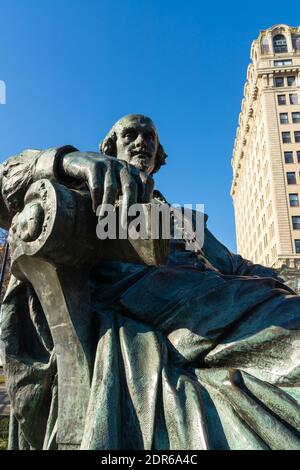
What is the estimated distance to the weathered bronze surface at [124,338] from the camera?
133cm

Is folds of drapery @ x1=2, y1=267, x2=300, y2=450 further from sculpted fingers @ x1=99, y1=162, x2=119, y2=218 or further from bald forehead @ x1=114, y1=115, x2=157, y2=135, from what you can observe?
bald forehead @ x1=114, y1=115, x2=157, y2=135

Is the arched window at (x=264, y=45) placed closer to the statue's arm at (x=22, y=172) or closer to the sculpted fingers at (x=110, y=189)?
the statue's arm at (x=22, y=172)

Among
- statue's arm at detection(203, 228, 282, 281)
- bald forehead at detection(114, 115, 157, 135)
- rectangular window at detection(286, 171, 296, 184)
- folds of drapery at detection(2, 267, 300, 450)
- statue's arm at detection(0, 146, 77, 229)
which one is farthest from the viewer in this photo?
rectangular window at detection(286, 171, 296, 184)

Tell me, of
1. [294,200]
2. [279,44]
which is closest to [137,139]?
[294,200]

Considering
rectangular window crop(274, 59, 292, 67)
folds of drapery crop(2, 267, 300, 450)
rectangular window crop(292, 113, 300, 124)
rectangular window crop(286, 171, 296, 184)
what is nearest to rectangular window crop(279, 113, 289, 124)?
rectangular window crop(292, 113, 300, 124)

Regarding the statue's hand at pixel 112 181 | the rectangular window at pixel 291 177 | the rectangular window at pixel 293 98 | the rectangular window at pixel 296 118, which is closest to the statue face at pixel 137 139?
the statue's hand at pixel 112 181

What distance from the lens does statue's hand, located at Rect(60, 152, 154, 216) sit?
58.9 inches

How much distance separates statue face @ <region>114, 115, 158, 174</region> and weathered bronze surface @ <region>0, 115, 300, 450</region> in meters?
0.77

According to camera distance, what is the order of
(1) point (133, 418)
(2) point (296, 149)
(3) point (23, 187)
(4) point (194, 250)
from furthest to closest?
(2) point (296, 149)
(4) point (194, 250)
(3) point (23, 187)
(1) point (133, 418)

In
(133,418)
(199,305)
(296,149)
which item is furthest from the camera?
(296,149)

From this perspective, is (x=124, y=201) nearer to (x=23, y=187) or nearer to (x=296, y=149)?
(x=23, y=187)

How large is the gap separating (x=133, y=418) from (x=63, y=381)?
14.1 inches
